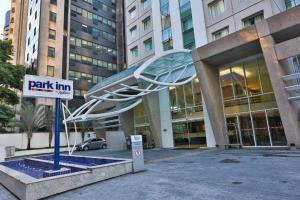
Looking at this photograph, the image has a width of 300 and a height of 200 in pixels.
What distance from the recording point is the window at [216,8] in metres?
20.7

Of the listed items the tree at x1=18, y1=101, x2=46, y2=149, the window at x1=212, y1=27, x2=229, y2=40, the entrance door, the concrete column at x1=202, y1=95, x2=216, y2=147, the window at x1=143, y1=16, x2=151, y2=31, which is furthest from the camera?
the tree at x1=18, y1=101, x2=46, y2=149

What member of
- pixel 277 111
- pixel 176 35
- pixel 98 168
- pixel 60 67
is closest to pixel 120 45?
pixel 60 67

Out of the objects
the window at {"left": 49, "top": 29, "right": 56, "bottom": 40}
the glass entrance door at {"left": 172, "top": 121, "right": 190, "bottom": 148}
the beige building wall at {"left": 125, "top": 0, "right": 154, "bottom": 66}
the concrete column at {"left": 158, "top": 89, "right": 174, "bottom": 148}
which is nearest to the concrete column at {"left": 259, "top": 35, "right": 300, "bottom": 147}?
the glass entrance door at {"left": 172, "top": 121, "right": 190, "bottom": 148}

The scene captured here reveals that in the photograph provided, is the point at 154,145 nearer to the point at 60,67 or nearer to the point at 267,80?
the point at 267,80

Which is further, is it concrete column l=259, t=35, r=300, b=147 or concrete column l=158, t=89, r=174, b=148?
concrete column l=158, t=89, r=174, b=148

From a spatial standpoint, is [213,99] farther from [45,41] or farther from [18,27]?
[18,27]

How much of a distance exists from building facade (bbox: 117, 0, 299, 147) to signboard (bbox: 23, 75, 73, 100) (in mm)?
11213

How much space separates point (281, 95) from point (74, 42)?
43114 mm

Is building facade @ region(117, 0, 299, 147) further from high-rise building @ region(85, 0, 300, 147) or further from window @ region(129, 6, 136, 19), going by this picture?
window @ region(129, 6, 136, 19)

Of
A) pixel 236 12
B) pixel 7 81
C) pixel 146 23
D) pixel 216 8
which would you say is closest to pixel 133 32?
pixel 146 23

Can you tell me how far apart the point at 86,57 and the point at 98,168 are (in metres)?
43.6

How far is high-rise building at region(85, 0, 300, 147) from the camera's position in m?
16.7

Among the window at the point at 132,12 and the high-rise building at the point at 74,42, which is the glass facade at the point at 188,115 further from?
the high-rise building at the point at 74,42

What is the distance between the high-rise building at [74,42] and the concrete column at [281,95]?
3663cm
